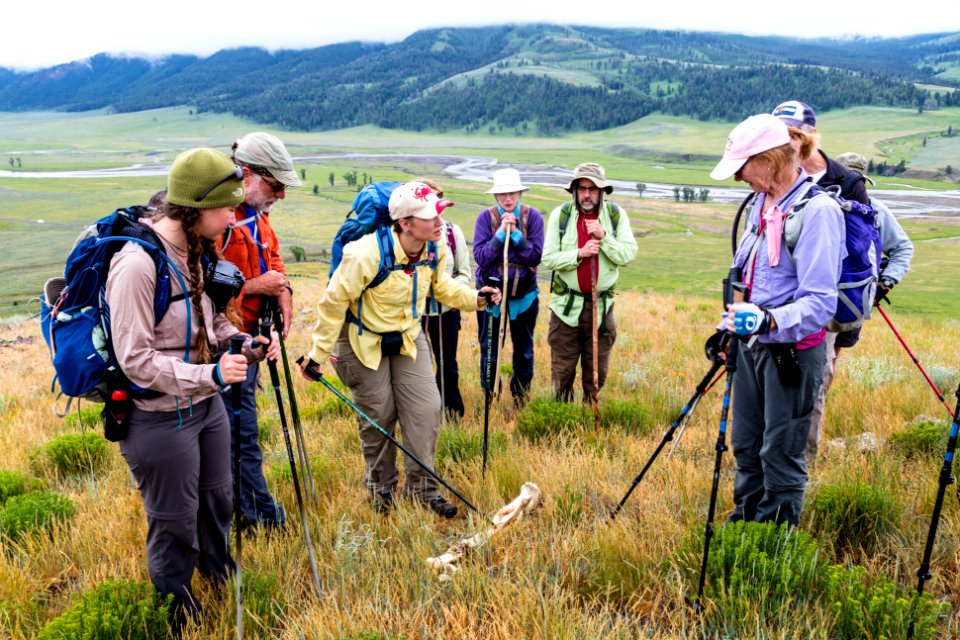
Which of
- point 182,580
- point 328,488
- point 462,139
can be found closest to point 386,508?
point 328,488

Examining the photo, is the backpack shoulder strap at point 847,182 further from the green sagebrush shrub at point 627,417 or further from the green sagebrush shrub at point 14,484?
the green sagebrush shrub at point 14,484

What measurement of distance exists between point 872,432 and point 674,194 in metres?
101

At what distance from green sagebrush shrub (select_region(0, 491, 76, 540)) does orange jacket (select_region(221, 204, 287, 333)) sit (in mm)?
1730

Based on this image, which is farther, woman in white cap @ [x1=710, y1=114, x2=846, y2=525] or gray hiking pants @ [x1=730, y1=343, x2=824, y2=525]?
gray hiking pants @ [x1=730, y1=343, x2=824, y2=525]

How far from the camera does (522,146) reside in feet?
581

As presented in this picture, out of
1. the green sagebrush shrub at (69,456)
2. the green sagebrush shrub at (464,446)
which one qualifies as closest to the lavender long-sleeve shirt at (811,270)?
the green sagebrush shrub at (464,446)

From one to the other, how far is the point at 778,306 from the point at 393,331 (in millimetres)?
2422

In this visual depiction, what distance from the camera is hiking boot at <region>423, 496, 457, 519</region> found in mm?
4465

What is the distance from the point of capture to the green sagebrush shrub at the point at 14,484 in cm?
479

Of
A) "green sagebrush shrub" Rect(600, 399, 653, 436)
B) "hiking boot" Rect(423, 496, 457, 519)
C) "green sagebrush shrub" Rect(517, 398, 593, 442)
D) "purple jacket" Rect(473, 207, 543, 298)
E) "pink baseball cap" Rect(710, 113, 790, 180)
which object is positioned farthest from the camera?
"purple jacket" Rect(473, 207, 543, 298)

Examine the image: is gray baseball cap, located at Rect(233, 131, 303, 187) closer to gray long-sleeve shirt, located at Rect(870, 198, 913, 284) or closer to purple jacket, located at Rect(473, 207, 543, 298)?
purple jacket, located at Rect(473, 207, 543, 298)

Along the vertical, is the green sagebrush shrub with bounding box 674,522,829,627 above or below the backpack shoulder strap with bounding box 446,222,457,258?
below

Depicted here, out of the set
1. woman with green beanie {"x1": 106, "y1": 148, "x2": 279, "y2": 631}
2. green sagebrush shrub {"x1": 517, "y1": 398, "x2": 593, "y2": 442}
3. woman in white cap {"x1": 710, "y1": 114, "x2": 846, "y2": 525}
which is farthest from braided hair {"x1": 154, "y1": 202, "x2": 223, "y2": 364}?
green sagebrush shrub {"x1": 517, "y1": 398, "x2": 593, "y2": 442}

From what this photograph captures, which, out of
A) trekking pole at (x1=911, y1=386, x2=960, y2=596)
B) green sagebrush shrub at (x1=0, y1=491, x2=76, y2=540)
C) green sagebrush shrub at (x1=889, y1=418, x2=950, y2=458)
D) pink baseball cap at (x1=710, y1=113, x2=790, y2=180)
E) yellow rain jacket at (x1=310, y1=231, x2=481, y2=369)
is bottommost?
green sagebrush shrub at (x1=0, y1=491, x2=76, y2=540)
